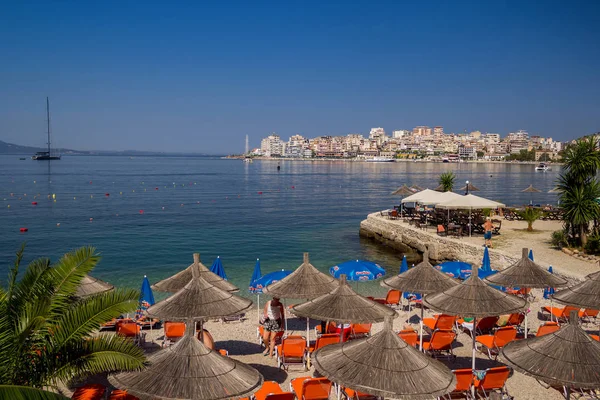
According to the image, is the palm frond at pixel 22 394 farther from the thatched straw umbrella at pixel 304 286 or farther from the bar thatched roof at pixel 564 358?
the thatched straw umbrella at pixel 304 286

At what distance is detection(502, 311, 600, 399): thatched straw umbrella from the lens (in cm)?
546

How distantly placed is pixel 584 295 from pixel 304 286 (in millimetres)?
5232

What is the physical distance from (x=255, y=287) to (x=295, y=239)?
704 inches

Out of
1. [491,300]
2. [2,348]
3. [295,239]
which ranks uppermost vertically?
[2,348]

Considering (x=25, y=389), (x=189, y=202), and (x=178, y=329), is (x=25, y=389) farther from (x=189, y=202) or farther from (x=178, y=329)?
(x=189, y=202)

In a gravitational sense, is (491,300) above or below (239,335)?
above

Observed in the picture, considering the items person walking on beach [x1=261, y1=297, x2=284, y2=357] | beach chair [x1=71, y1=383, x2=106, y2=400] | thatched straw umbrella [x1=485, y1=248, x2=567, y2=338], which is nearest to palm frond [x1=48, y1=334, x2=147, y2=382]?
beach chair [x1=71, y1=383, x2=106, y2=400]

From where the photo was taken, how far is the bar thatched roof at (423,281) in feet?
32.9

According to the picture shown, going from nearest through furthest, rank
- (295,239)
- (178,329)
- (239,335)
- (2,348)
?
(2,348), (178,329), (239,335), (295,239)

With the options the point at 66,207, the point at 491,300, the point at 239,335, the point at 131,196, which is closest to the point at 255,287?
the point at 239,335

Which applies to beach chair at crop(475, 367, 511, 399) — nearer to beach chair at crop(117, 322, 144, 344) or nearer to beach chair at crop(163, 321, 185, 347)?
beach chair at crop(163, 321, 185, 347)

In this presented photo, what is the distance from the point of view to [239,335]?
1141cm

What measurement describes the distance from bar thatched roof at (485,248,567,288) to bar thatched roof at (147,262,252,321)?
5.88 m

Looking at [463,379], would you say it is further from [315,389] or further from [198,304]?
[198,304]
